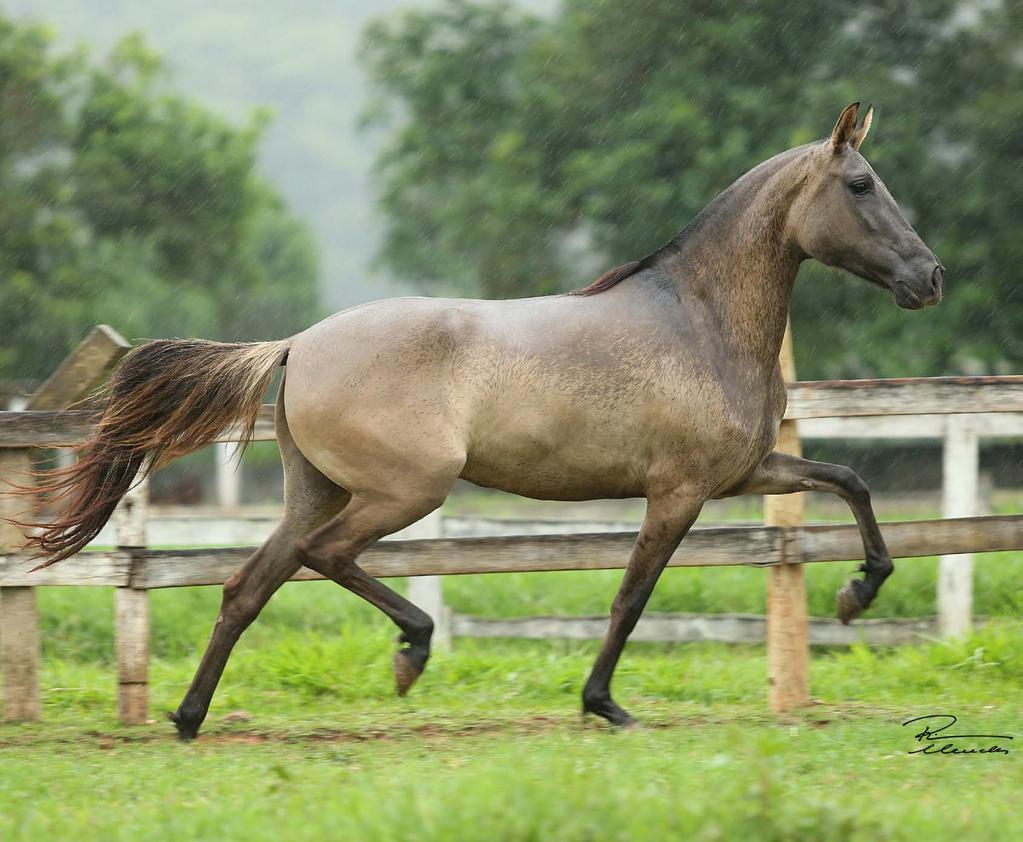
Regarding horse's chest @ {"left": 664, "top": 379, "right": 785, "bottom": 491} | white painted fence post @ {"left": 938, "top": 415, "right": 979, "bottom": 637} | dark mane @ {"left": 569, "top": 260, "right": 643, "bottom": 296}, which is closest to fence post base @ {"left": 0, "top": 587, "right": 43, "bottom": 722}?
dark mane @ {"left": 569, "top": 260, "right": 643, "bottom": 296}

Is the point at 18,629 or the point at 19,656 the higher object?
the point at 18,629

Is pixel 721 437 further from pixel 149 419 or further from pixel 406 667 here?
pixel 149 419

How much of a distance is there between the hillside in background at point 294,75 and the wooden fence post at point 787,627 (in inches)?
4361

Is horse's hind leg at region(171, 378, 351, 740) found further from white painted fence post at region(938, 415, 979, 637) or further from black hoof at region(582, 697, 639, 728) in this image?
white painted fence post at region(938, 415, 979, 637)

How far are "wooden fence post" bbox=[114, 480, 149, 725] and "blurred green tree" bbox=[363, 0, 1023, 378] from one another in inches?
456

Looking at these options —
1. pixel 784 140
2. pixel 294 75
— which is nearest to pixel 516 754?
pixel 784 140

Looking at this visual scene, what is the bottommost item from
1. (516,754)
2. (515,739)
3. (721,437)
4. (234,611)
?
(515,739)

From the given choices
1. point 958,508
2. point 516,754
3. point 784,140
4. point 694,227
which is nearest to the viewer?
point 516,754

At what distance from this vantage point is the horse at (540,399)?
16.0ft

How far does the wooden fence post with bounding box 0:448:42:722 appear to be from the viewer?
5520mm

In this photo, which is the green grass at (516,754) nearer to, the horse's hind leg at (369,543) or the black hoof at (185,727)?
the black hoof at (185,727)

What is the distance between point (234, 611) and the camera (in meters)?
5.07

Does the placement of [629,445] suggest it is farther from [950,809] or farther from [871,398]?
[950,809]

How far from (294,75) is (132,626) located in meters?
144
